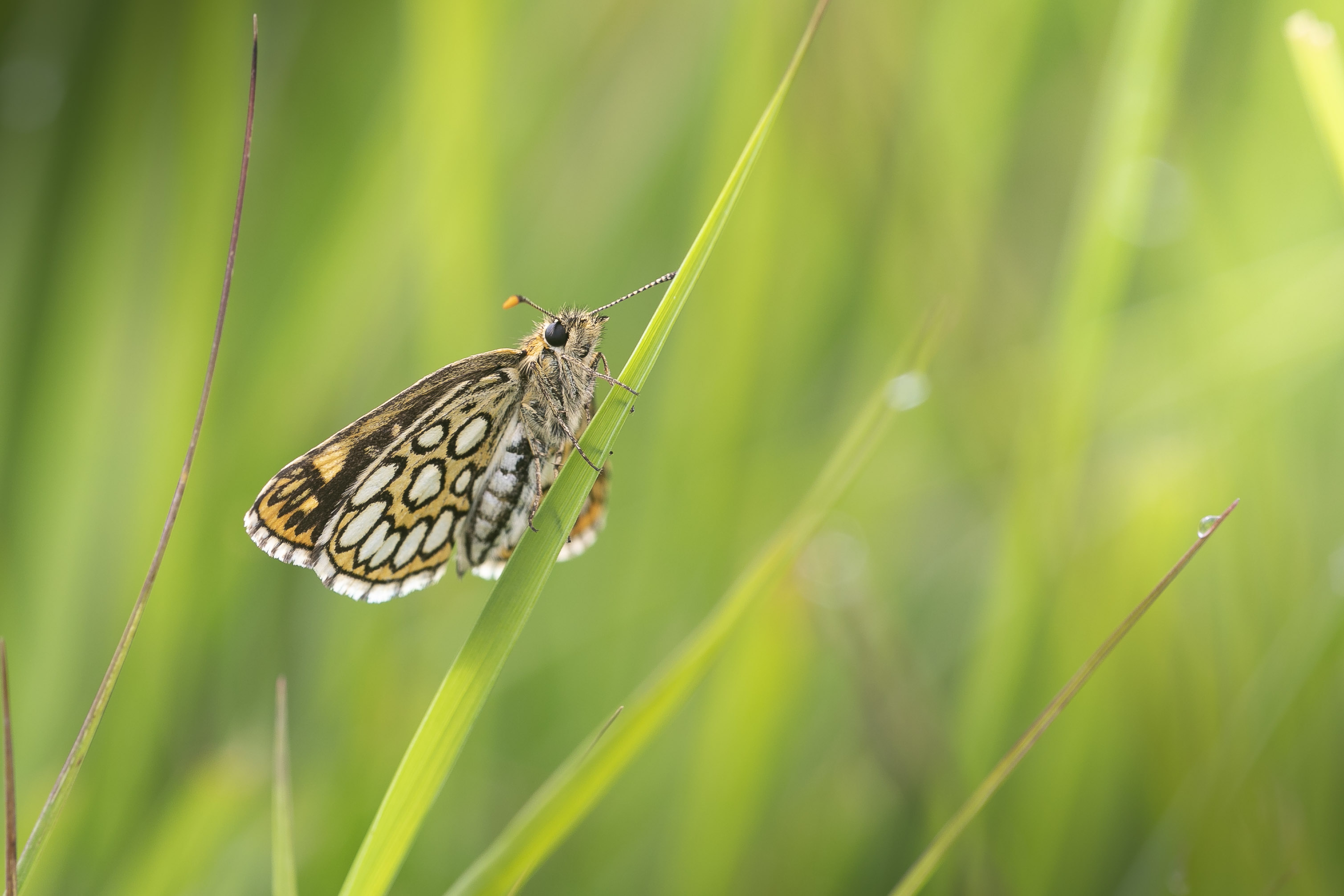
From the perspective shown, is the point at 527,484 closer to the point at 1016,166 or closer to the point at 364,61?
the point at 364,61

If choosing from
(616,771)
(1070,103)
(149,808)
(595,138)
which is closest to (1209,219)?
(1070,103)

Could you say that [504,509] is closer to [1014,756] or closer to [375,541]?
[375,541]

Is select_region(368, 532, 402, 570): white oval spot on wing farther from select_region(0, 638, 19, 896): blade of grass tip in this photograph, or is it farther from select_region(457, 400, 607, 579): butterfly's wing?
select_region(0, 638, 19, 896): blade of grass tip

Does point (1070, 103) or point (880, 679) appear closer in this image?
point (880, 679)

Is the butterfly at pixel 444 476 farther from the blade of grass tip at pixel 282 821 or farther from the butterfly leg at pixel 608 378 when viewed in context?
the blade of grass tip at pixel 282 821

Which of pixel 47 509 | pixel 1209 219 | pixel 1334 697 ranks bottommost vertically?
pixel 1334 697

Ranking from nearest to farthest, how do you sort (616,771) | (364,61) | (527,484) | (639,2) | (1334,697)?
1. (616,771)
2. (527,484)
3. (1334,697)
4. (364,61)
5. (639,2)

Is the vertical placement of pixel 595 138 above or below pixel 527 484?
above
